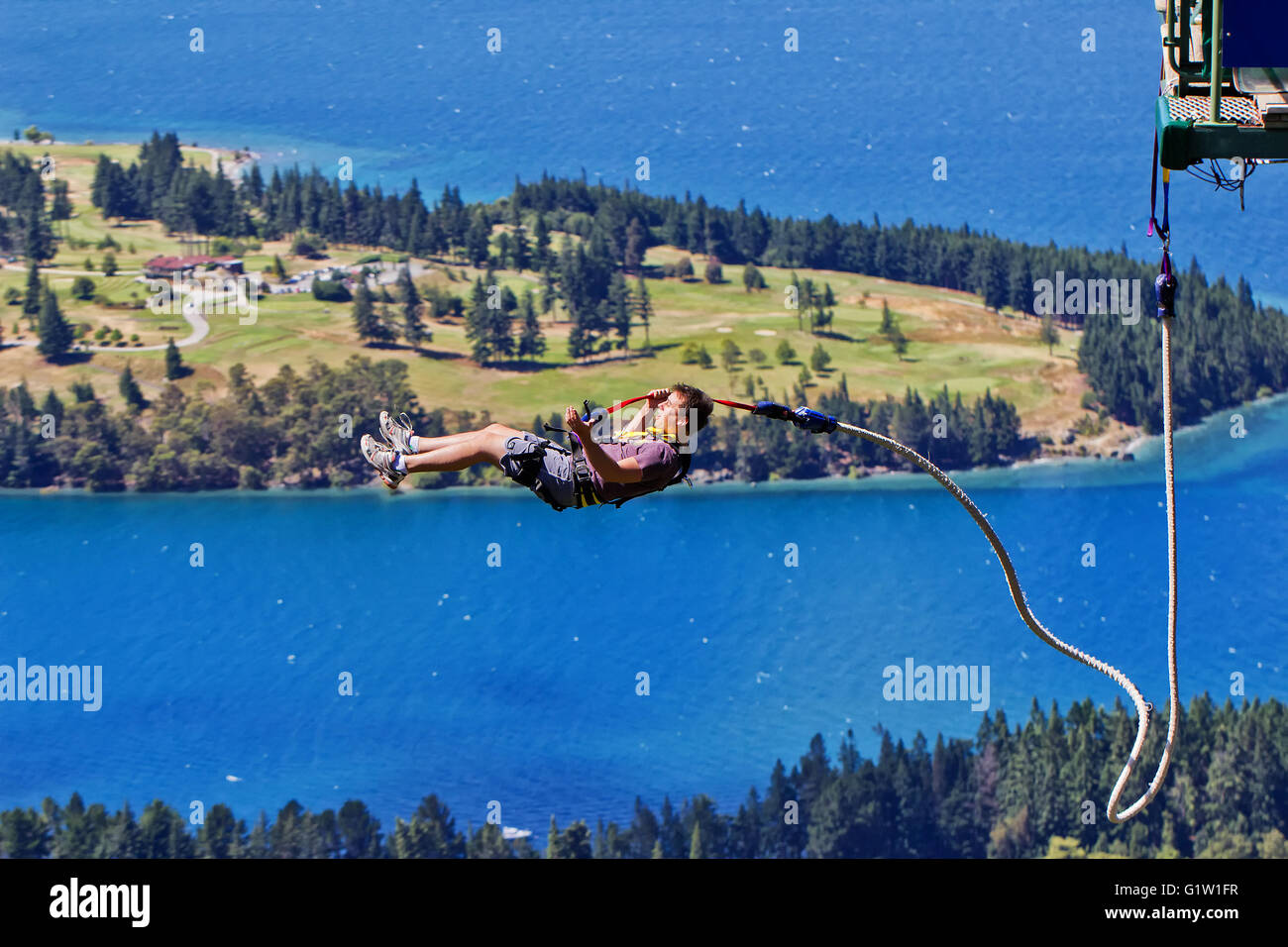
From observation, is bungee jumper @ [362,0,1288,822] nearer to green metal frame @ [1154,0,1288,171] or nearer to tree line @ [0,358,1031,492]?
green metal frame @ [1154,0,1288,171]

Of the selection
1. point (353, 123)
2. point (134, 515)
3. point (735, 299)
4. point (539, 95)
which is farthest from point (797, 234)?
point (134, 515)

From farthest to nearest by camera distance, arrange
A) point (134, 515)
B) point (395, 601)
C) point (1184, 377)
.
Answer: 1. point (1184, 377)
2. point (134, 515)
3. point (395, 601)

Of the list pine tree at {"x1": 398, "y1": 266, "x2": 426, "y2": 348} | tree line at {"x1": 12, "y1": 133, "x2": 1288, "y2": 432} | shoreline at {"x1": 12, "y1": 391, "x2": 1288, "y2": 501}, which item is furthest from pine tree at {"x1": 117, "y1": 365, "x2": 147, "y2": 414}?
pine tree at {"x1": 398, "y1": 266, "x2": 426, "y2": 348}

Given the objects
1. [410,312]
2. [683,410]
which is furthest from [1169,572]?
[410,312]

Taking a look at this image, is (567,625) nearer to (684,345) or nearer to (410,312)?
(684,345)

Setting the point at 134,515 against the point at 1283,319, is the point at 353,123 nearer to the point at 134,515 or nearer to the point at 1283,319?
the point at 134,515

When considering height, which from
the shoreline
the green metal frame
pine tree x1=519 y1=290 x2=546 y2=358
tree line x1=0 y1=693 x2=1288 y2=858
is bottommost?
tree line x1=0 y1=693 x2=1288 y2=858
